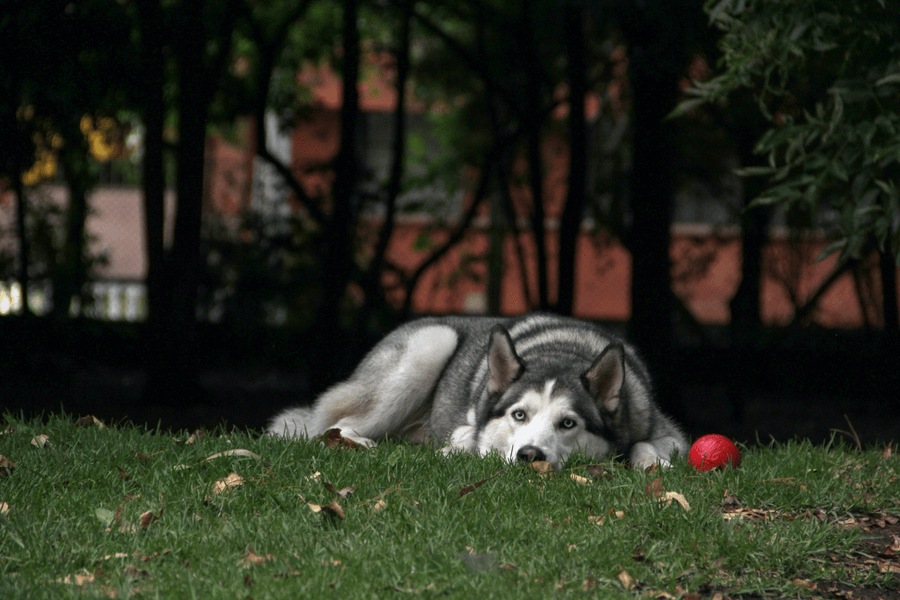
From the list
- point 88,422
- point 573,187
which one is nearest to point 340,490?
point 88,422

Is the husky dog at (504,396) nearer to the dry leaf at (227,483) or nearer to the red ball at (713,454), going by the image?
the red ball at (713,454)

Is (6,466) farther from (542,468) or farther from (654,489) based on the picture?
(654,489)

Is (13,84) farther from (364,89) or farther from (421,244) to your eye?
(364,89)

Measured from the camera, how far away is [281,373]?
11570 millimetres

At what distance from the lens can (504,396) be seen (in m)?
4.39

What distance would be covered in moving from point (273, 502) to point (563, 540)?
1.15m

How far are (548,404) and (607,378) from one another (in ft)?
1.24

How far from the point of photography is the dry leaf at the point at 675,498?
135 inches

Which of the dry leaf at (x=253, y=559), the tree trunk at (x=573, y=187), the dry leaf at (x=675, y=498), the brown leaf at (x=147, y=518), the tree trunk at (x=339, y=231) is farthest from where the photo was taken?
the tree trunk at (x=339, y=231)

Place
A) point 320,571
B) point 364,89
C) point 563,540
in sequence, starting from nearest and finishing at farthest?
point 320,571 < point 563,540 < point 364,89

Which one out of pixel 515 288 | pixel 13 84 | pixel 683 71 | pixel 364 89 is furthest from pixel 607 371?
pixel 364 89

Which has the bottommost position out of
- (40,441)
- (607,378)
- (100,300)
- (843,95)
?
(100,300)

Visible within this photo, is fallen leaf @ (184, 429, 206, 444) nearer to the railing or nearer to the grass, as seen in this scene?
the grass

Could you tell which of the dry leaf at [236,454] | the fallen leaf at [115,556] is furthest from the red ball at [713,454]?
the fallen leaf at [115,556]
